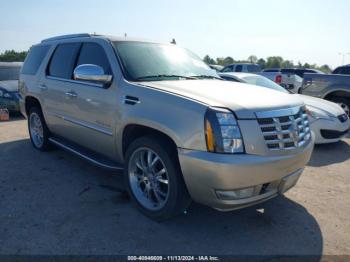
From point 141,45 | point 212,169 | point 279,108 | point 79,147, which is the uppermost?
point 141,45

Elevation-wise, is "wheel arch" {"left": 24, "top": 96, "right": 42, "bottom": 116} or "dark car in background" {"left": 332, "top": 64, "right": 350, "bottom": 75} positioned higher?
"dark car in background" {"left": 332, "top": 64, "right": 350, "bottom": 75}

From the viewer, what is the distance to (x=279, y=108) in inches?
121

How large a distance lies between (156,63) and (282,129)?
1.78 meters

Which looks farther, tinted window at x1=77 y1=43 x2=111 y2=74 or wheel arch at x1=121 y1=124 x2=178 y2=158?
tinted window at x1=77 y1=43 x2=111 y2=74

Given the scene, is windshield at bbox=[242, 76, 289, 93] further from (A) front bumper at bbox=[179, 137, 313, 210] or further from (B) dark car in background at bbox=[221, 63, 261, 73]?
(B) dark car in background at bbox=[221, 63, 261, 73]

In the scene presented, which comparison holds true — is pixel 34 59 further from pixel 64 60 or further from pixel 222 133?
pixel 222 133

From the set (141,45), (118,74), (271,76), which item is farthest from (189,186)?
(271,76)

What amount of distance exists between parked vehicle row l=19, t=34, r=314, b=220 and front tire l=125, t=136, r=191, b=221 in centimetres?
1

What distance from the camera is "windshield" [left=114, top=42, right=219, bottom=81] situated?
376 cm

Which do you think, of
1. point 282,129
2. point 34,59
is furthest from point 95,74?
point 34,59

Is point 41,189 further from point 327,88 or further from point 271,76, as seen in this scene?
point 271,76

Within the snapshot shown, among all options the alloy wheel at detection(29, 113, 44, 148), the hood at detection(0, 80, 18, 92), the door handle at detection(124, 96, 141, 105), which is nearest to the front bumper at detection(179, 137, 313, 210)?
the door handle at detection(124, 96, 141, 105)

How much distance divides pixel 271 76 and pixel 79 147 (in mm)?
13202

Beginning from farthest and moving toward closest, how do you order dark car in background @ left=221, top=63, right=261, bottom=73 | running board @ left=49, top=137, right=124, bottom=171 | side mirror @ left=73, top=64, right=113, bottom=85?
1. dark car in background @ left=221, top=63, right=261, bottom=73
2. running board @ left=49, top=137, right=124, bottom=171
3. side mirror @ left=73, top=64, right=113, bottom=85
